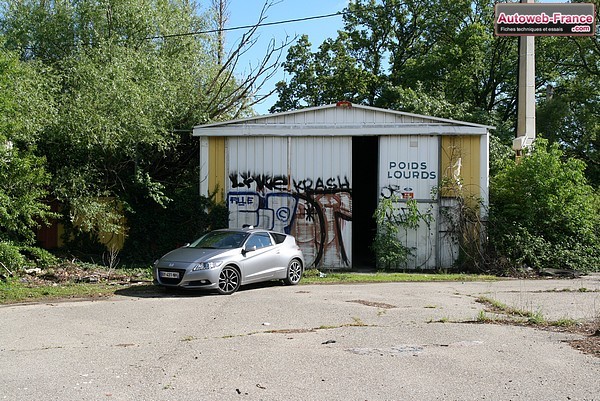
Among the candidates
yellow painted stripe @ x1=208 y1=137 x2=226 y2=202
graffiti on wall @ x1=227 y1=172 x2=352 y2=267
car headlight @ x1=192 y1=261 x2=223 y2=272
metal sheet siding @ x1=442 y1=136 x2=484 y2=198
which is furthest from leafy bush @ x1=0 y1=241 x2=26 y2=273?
metal sheet siding @ x1=442 y1=136 x2=484 y2=198

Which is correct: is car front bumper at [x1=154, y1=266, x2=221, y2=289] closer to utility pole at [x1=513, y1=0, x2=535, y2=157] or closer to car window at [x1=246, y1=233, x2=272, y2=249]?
car window at [x1=246, y1=233, x2=272, y2=249]

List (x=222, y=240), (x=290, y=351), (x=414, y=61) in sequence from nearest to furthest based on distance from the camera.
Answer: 1. (x=290, y=351)
2. (x=222, y=240)
3. (x=414, y=61)

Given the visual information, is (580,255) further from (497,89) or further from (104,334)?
(497,89)

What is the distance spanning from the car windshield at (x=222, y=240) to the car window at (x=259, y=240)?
0.62 feet

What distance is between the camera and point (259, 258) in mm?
13344

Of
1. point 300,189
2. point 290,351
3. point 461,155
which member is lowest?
point 290,351

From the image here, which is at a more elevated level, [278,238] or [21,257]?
[278,238]

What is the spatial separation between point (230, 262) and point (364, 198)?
12.9 metres

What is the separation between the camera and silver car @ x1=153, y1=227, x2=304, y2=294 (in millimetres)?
12242

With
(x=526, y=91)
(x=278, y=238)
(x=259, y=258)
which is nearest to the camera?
(x=259, y=258)

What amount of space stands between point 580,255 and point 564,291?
495cm

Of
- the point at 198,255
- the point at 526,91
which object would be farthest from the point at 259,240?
the point at 526,91

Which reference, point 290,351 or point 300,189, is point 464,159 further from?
point 290,351

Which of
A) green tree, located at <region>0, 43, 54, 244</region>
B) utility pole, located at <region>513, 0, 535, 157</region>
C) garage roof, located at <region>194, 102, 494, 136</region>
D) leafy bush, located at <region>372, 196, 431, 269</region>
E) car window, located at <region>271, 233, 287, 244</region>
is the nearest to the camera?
green tree, located at <region>0, 43, 54, 244</region>
